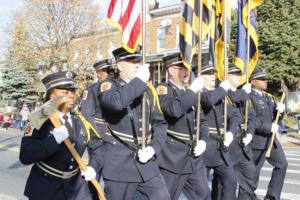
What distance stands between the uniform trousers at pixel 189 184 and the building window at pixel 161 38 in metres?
27.4

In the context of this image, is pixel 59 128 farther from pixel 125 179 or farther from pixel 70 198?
pixel 125 179

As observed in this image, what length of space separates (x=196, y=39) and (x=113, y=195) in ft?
7.85

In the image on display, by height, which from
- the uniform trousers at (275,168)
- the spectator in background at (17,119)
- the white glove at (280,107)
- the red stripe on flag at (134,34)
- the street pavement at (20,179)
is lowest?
the spectator in background at (17,119)

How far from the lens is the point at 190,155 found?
4.96 m

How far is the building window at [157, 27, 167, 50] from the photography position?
106 ft

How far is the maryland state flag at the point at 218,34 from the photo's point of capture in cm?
661

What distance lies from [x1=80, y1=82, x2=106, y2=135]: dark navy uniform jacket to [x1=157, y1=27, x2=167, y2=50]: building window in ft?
87.9

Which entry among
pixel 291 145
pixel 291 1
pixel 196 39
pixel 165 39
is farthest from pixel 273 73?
pixel 196 39

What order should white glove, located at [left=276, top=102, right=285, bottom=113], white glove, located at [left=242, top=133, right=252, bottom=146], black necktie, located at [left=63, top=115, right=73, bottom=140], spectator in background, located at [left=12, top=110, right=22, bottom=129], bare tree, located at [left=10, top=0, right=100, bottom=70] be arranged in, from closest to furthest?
black necktie, located at [left=63, top=115, right=73, bottom=140], white glove, located at [left=242, top=133, right=252, bottom=146], white glove, located at [left=276, top=102, right=285, bottom=113], spectator in background, located at [left=12, top=110, right=22, bottom=129], bare tree, located at [left=10, top=0, right=100, bottom=70]

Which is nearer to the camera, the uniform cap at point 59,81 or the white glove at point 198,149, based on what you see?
the uniform cap at point 59,81

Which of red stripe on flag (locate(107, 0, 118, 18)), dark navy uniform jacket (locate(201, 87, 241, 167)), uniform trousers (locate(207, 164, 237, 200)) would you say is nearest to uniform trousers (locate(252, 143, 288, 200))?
uniform trousers (locate(207, 164, 237, 200))

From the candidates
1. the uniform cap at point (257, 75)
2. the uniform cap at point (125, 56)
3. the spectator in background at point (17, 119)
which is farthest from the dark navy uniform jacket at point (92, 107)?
the spectator in background at point (17, 119)

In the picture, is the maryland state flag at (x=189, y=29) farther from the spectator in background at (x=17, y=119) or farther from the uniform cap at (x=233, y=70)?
the spectator in background at (x=17, y=119)

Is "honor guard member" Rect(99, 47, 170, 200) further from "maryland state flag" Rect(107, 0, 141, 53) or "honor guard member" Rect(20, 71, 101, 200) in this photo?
"maryland state flag" Rect(107, 0, 141, 53)
